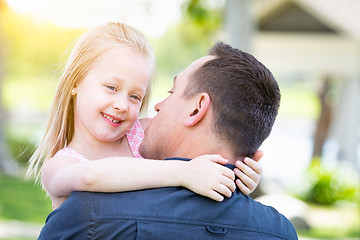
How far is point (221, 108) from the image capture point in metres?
1.97

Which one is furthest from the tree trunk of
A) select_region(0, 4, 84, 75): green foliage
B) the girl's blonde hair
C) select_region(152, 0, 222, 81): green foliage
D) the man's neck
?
select_region(0, 4, 84, 75): green foliage

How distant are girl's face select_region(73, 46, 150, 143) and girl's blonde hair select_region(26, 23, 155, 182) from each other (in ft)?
0.12

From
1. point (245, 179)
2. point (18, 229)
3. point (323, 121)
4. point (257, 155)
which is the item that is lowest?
point (18, 229)

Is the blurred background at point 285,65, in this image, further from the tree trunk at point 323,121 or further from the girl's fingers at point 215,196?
the girl's fingers at point 215,196

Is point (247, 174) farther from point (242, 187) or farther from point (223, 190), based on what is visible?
point (223, 190)

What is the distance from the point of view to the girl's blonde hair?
2.30 meters

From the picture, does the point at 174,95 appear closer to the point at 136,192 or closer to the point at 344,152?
the point at 136,192

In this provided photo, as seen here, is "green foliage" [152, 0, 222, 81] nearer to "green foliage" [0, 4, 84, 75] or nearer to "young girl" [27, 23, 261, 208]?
"young girl" [27, 23, 261, 208]

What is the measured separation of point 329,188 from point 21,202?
22.7 feet

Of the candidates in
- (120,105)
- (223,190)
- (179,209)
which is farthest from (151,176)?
(120,105)

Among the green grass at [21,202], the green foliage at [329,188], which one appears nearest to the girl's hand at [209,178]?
the green grass at [21,202]

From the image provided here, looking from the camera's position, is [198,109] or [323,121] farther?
[323,121]

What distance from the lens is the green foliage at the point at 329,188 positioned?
12.4 m

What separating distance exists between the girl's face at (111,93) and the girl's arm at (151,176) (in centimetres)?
38
